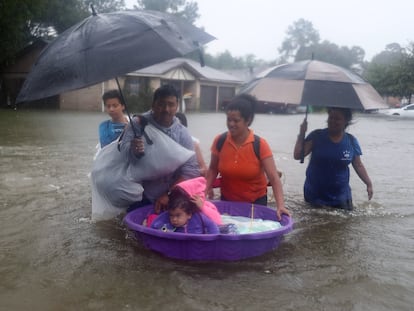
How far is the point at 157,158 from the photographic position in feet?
13.6

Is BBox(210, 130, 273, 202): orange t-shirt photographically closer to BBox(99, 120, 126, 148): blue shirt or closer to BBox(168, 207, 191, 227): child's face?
BBox(168, 207, 191, 227): child's face

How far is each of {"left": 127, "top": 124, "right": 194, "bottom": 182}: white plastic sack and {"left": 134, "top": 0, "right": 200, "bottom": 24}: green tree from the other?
57.0 m

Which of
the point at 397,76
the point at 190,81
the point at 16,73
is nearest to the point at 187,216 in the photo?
the point at 16,73

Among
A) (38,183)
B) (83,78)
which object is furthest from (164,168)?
(38,183)

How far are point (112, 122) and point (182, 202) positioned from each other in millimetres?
1591

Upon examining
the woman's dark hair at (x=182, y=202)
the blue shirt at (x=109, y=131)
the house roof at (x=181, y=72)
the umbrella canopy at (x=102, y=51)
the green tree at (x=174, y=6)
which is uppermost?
the green tree at (x=174, y=6)

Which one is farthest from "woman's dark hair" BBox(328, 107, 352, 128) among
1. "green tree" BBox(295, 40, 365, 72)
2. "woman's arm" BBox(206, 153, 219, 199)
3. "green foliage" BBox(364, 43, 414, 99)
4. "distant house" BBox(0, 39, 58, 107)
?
"green tree" BBox(295, 40, 365, 72)

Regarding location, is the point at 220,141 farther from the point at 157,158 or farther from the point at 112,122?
the point at 112,122

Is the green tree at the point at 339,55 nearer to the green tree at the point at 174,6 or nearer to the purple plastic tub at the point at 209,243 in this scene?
the green tree at the point at 174,6

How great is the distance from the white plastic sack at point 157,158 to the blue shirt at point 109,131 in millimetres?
800

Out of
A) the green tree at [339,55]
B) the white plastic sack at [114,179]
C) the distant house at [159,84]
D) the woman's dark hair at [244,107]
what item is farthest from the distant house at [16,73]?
the green tree at [339,55]

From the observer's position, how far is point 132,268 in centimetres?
387

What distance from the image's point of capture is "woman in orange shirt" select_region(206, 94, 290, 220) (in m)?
4.12

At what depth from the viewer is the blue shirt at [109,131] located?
4.96 meters
